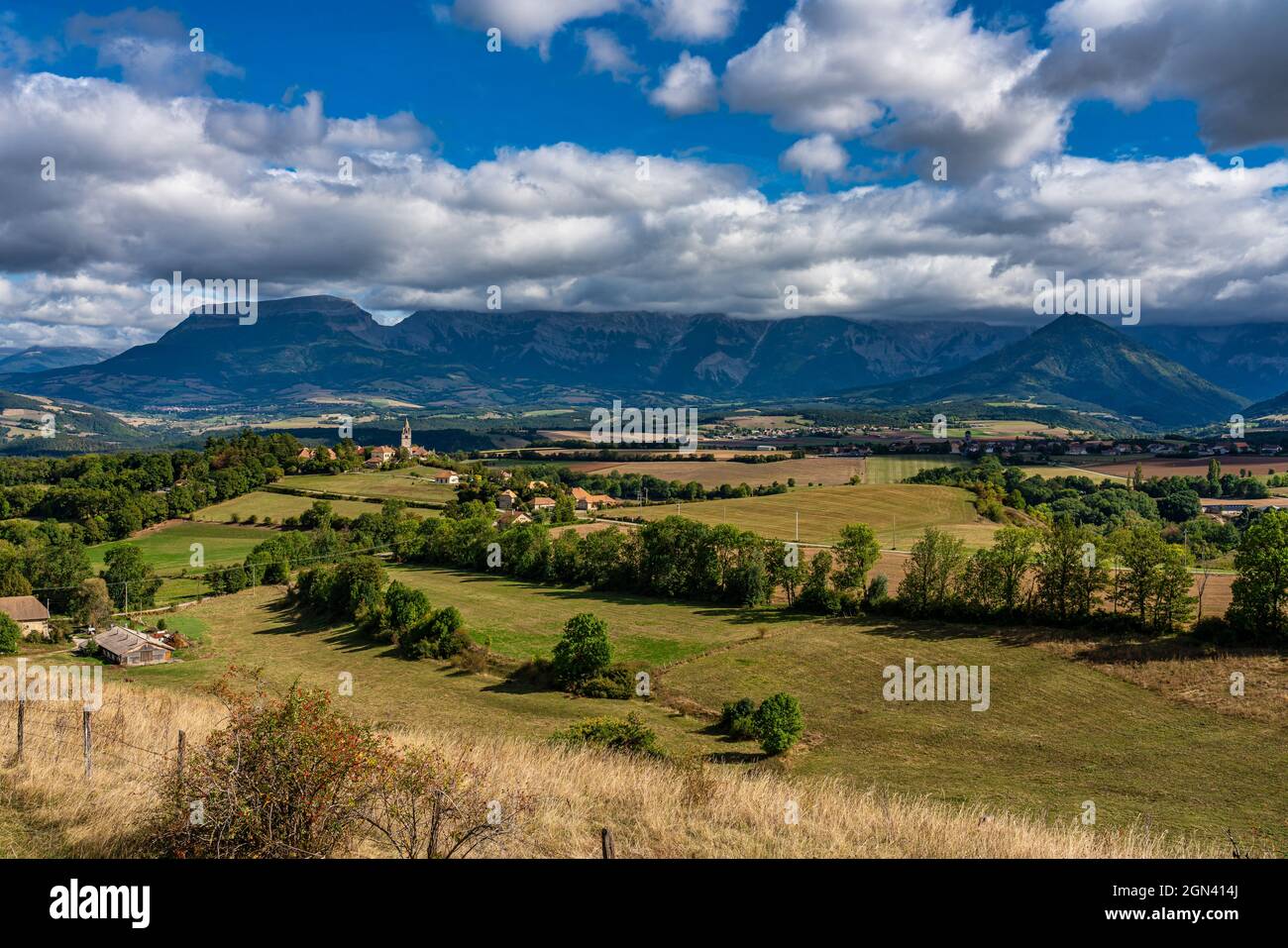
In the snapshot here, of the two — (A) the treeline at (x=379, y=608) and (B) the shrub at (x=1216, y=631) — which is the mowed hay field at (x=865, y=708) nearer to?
(A) the treeline at (x=379, y=608)

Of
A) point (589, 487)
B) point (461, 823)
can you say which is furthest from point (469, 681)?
point (589, 487)

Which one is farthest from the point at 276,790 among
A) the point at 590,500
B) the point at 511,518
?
the point at 590,500

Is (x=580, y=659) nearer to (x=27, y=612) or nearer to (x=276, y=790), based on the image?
(x=276, y=790)

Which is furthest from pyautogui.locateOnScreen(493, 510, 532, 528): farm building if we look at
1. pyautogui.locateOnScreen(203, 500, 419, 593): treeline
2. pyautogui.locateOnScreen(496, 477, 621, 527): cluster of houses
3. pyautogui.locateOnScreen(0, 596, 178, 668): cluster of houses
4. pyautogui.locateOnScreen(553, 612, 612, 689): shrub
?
pyautogui.locateOnScreen(553, 612, 612, 689): shrub

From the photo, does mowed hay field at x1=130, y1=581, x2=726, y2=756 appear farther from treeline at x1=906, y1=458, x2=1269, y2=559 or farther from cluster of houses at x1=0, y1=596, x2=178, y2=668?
treeline at x1=906, y1=458, x2=1269, y2=559
